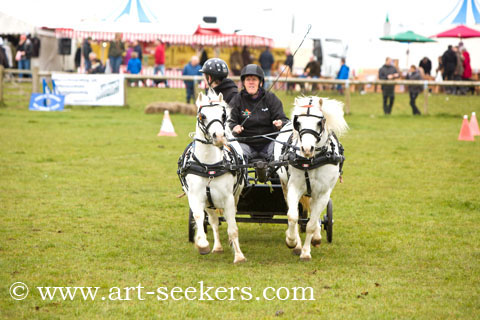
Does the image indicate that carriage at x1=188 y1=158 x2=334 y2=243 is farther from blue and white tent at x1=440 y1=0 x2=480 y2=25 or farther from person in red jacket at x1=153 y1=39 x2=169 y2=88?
blue and white tent at x1=440 y1=0 x2=480 y2=25

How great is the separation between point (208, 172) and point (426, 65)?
89.9 feet

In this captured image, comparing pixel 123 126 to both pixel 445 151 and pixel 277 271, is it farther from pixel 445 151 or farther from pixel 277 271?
pixel 277 271

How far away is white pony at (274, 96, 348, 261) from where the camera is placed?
22.3 ft

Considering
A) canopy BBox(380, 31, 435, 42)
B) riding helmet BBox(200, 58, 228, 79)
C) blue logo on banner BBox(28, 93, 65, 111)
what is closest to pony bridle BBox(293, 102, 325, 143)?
riding helmet BBox(200, 58, 228, 79)

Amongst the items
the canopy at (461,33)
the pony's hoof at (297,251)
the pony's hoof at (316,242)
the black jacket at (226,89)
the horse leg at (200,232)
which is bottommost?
the pony's hoof at (297,251)

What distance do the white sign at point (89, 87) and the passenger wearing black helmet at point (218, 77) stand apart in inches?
A: 669

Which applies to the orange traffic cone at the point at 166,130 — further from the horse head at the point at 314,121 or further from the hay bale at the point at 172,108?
the horse head at the point at 314,121

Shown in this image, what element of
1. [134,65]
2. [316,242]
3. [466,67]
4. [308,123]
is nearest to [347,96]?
[466,67]

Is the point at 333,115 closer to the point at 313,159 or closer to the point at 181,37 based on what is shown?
the point at 313,159

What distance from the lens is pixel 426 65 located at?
106ft

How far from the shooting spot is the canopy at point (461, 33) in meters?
31.2

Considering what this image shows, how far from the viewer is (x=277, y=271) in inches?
262

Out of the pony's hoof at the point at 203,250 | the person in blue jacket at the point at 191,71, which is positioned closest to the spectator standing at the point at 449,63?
the person in blue jacket at the point at 191,71

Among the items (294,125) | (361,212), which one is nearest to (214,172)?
(294,125)
